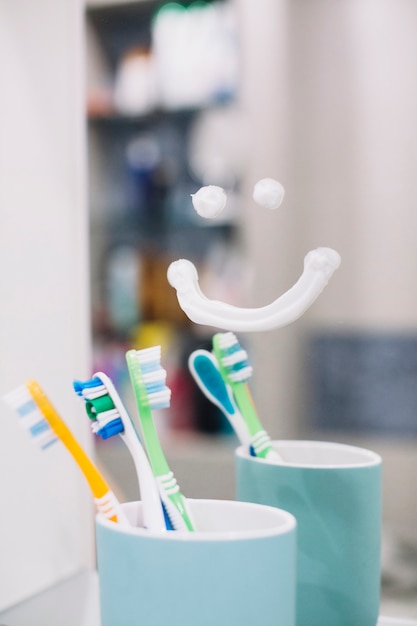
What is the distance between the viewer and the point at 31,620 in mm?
463

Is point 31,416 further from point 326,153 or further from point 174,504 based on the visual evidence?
point 326,153

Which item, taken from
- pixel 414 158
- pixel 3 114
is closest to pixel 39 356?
pixel 3 114

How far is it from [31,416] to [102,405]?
4 centimetres

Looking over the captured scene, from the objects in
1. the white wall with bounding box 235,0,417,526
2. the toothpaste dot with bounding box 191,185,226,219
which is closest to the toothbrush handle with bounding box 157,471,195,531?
the toothpaste dot with bounding box 191,185,226,219

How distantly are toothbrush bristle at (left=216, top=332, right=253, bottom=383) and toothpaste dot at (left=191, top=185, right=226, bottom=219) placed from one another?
8cm

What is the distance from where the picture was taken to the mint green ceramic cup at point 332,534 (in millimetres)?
398

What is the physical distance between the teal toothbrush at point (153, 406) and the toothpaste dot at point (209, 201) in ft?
0.26

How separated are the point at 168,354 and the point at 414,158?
98 cm

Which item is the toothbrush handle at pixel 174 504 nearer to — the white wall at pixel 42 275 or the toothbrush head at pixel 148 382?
the toothbrush head at pixel 148 382

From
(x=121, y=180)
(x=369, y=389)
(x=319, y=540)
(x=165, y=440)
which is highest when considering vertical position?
(x=121, y=180)

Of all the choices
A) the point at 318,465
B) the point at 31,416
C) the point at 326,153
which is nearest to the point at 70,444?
the point at 31,416

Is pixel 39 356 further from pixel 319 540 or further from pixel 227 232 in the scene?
pixel 227 232

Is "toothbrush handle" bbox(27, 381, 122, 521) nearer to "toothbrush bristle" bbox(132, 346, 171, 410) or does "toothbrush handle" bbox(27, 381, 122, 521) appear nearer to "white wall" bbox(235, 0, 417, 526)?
"toothbrush bristle" bbox(132, 346, 171, 410)

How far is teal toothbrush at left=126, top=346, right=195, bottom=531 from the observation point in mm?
362
